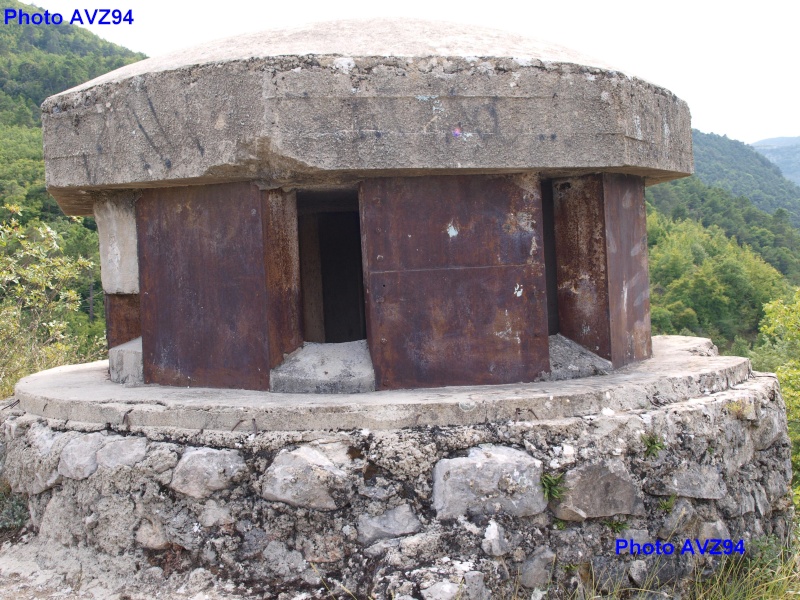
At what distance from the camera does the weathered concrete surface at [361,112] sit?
2.91 meters

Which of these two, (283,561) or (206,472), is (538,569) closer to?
(283,561)

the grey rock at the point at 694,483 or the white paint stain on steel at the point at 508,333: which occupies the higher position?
the white paint stain on steel at the point at 508,333

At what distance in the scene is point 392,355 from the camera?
3.10 meters

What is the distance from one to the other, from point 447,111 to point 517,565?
A: 5.42 ft

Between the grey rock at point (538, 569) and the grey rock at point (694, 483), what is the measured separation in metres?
0.48

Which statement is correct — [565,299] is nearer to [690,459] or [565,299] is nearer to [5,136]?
[690,459]

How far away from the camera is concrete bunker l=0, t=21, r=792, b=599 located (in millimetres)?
2637

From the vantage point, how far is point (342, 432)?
2705mm

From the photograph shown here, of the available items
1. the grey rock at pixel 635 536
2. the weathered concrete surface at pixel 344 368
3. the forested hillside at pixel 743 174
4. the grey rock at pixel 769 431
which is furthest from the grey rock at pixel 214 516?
the forested hillside at pixel 743 174

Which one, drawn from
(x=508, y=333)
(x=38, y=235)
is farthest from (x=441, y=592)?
(x=38, y=235)

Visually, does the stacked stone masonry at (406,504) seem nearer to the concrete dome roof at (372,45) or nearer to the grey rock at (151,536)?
the grey rock at (151,536)

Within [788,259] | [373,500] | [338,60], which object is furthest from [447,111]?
[788,259]

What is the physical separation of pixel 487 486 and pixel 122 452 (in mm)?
1336

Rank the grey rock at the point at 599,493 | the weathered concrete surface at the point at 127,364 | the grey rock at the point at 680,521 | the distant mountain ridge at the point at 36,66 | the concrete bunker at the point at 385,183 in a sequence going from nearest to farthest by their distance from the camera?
the grey rock at the point at 599,493, the grey rock at the point at 680,521, the concrete bunker at the point at 385,183, the weathered concrete surface at the point at 127,364, the distant mountain ridge at the point at 36,66
